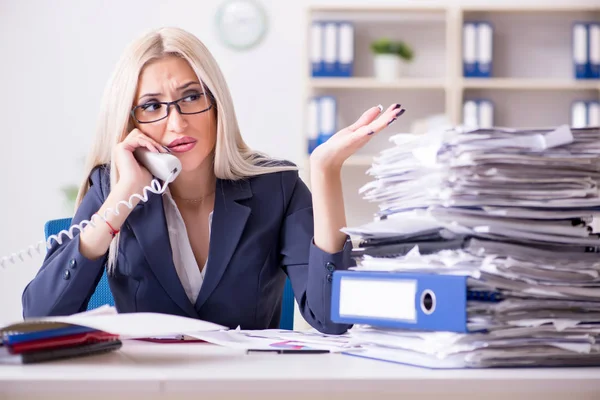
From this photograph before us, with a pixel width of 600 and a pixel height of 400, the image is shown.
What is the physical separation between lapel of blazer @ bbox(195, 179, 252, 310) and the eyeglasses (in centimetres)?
19

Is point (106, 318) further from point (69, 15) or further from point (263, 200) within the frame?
point (69, 15)

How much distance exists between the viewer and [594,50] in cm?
442

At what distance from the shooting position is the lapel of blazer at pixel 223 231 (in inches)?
66.2

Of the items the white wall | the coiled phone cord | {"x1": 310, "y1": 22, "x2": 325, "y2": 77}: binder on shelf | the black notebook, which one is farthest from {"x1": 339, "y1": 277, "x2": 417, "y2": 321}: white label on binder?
the white wall

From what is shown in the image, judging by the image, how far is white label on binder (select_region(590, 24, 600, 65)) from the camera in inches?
172

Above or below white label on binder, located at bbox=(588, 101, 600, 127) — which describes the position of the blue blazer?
below

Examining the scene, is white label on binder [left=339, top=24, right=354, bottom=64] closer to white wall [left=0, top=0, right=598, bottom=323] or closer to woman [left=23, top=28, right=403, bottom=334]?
white wall [left=0, top=0, right=598, bottom=323]

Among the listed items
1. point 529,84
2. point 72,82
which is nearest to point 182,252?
point 529,84

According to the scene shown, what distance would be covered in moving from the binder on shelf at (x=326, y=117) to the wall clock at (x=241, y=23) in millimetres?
691

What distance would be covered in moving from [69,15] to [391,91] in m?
2.02

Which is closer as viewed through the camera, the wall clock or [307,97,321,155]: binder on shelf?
[307,97,321,155]: binder on shelf

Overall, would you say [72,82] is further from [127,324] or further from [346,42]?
[127,324]

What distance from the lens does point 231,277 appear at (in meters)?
1.72

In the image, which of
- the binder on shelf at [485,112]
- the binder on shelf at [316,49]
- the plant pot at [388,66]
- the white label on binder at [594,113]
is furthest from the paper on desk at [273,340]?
the white label on binder at [594,113]
